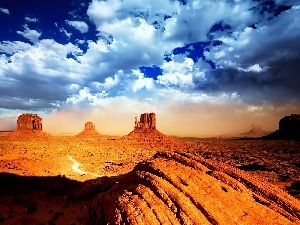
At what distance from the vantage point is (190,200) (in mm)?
11555

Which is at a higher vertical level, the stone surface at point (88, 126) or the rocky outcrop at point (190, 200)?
the stone surface at point (88, 126)

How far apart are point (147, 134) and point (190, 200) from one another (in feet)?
318

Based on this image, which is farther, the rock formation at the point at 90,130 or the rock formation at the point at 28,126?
the rock formation at the point at 90,130

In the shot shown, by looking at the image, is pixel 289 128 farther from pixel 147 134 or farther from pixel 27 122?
pixel 27 122

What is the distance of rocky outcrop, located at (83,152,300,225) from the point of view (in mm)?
10586

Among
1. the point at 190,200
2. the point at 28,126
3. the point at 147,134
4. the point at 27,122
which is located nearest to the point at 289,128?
the point at 147,134

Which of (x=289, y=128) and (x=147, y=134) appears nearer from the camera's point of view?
(x=289, y=128)

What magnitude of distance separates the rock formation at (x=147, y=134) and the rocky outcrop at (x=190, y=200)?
79.7 m

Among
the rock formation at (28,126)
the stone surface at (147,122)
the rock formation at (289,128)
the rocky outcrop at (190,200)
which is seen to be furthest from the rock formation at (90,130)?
the rocky outcrop at (190,200)

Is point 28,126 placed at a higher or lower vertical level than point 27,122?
lower

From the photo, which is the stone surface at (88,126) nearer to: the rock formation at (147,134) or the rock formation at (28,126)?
the rock formation at (28,126)

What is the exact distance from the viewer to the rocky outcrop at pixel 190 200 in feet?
34.7

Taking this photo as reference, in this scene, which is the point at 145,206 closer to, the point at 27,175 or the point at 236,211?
the point at 236,211

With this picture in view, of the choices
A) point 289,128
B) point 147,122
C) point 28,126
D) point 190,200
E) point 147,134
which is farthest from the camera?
A: point 28,126
